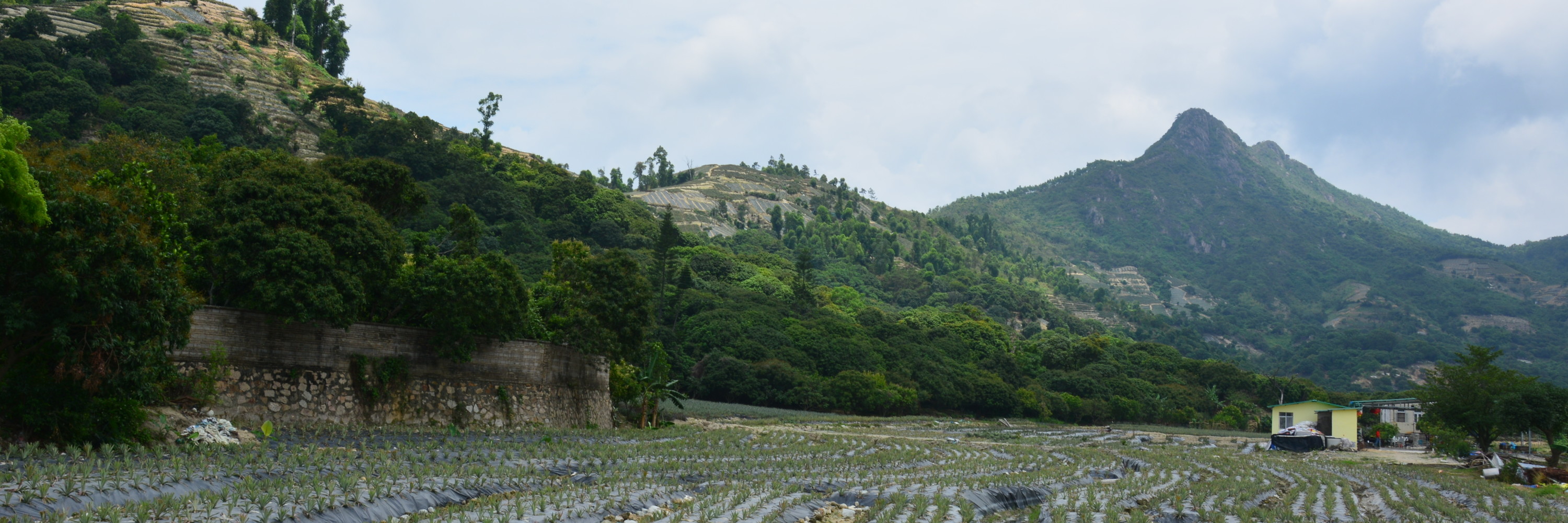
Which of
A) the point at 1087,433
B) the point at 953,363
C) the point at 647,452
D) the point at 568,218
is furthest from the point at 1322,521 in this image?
the point at 568,218

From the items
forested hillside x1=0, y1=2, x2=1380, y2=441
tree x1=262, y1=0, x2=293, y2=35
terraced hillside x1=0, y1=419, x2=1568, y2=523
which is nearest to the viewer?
terraced hillside x1=0, y1=419, x2=1568, y2=523

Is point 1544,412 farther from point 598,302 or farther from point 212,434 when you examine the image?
point 212,434

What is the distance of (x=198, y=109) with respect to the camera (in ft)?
242

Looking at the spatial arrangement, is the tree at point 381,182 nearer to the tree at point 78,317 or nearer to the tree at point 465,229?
the tree at point 465,229

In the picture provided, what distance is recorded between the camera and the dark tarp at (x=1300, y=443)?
43969 mm

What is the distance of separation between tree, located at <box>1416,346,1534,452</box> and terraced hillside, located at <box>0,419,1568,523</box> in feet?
14.4

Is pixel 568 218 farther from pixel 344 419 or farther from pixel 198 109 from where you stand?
pixel 344 419

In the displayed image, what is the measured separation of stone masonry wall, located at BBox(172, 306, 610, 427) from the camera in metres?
21.8

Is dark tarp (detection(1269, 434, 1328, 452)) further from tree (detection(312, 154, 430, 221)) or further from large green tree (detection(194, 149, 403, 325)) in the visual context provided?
large green tree (detection(194, 149, 403, 325))

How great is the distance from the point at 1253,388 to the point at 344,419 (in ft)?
306

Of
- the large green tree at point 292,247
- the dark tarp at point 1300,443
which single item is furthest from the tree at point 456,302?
the dark tarp at point 1300,443

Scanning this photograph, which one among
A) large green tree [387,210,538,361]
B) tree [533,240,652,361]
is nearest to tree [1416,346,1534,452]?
tree [533,240,652,361]

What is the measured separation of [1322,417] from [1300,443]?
1148 cm

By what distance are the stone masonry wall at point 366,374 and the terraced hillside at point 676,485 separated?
6.38ft
